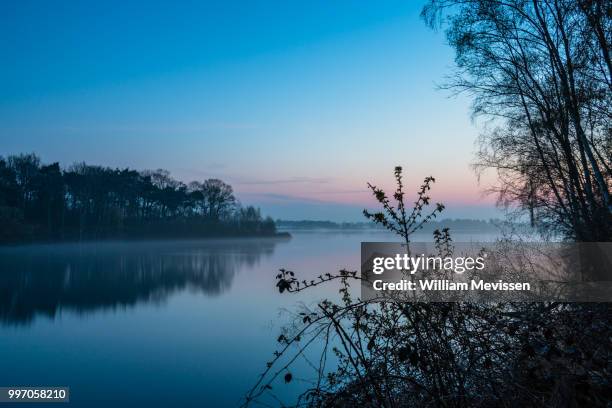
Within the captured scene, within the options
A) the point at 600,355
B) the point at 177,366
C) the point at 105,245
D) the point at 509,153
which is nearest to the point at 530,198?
the point at 509,153

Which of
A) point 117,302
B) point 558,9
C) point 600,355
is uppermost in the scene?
Result: point 558,9

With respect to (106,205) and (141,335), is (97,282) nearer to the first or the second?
(141,335)

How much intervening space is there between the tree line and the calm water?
30.4m

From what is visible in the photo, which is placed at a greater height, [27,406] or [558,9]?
[558,9]

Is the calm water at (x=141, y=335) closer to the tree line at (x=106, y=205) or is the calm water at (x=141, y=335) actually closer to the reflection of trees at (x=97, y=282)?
the reflection of trees at (x=97, y=282)

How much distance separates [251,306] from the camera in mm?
19109

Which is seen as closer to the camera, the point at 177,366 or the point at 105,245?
the point at 177,366

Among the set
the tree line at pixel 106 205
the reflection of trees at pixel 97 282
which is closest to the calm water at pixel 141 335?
the reflection of trees at pixel 97 282

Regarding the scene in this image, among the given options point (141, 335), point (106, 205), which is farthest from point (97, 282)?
point (106, 205)

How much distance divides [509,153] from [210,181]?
2926 inches

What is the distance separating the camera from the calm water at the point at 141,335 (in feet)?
31.4

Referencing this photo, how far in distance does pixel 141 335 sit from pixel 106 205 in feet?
196

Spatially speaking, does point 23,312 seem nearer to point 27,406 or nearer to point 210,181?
point 27,406

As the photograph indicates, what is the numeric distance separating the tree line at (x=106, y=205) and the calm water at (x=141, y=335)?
3045cm
